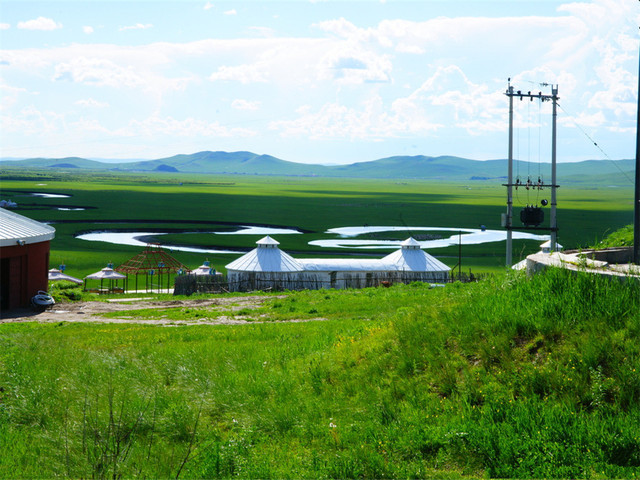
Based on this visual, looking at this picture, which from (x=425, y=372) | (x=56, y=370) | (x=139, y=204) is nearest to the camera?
(x=425, y=372)

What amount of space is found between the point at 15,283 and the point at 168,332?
13.3 m

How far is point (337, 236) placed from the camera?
90.6 m

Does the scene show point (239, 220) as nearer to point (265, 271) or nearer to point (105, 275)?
point (105, 275)

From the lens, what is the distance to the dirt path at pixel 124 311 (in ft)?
75.0

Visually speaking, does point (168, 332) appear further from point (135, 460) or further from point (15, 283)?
point (15, 283)

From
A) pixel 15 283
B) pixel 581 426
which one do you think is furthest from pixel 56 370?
pixel 15 283

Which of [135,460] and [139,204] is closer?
[135,460]

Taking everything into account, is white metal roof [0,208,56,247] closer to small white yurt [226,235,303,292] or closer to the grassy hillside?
small white yurt [226,235,303,292]

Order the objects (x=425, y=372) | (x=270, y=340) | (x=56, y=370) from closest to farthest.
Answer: (x=425, y=372) → (x=56, y=370) → (x=270, y=340)

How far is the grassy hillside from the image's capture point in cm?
784

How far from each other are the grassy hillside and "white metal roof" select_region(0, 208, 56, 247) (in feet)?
53.8

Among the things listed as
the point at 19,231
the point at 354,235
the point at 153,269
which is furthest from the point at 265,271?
the point at 354,235

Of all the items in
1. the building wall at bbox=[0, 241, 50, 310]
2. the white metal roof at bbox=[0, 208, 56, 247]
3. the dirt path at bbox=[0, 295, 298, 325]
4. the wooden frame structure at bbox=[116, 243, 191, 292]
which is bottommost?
the wooden frame structure at bbox=[116, 243, 191, 292]

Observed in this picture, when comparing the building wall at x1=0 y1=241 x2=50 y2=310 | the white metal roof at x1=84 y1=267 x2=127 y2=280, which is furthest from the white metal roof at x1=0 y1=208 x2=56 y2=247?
the white metal roof at x1=84 y1=267 x2=127 y2=280
